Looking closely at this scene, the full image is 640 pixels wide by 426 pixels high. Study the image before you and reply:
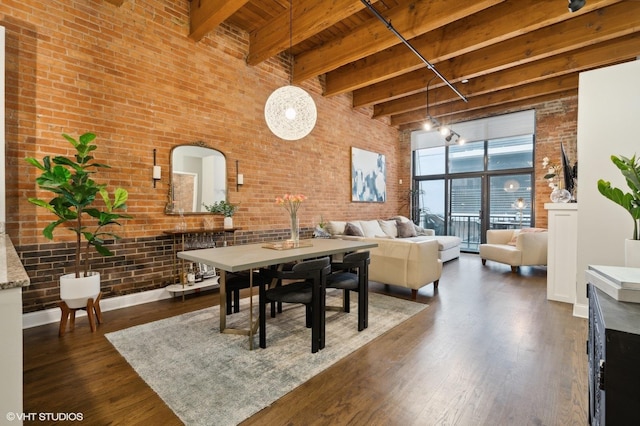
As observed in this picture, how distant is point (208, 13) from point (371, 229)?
4299 millimetres

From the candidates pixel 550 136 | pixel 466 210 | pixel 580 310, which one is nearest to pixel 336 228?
pixel 580 310

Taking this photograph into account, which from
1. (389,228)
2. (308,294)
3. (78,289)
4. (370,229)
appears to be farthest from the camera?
(389,228)

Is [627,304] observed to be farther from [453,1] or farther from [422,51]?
[422,51]

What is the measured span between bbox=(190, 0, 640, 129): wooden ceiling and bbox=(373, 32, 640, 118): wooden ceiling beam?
0.5 inches

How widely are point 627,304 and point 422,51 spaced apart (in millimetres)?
4358

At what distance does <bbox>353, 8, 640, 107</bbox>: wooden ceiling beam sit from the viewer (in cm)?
362

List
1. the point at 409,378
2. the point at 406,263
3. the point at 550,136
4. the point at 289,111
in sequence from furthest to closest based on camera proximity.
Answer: the point at 550,136
the point at 406,263
the point at 289,111
the point at 409,378

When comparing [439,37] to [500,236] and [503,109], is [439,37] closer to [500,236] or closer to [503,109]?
[503,109]

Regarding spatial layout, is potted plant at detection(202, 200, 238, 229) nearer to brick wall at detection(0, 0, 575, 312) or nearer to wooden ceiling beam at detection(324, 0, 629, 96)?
brick wall at detection(0, 0, 575, 312)

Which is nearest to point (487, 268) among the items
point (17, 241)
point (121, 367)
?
point (121, 367)

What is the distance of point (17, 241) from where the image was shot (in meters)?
2.75

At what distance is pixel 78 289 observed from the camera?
2.64 metres

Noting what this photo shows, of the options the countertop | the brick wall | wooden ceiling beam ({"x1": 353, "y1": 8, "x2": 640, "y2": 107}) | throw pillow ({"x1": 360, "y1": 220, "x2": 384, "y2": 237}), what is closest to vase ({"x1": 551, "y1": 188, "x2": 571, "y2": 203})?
wooden ceiling beam ({"x1": 353, "y1": 8, "x2": 640, "y2": 107})

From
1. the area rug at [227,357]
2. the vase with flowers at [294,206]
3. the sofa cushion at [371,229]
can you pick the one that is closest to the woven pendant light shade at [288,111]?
the vase with flowers at [294,206]
